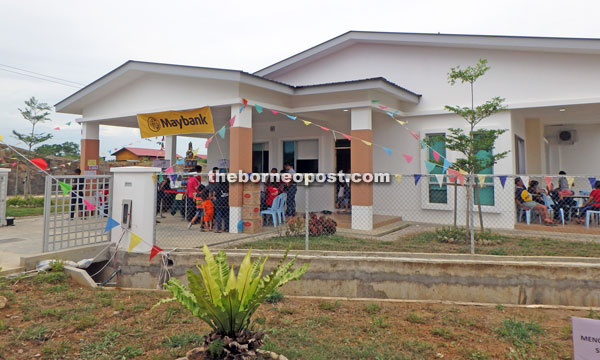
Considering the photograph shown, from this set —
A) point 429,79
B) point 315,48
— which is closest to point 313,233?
point 429,79

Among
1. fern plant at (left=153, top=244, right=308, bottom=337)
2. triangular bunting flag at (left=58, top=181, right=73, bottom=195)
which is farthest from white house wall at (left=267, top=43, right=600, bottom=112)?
fern plant at (left=153, top=244, right=308, bottom=337)

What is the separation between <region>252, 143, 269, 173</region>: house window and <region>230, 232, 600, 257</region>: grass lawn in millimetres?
6146

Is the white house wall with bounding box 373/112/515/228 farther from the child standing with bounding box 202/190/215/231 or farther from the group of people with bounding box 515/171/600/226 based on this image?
the child standing with bounding box 202/190/215/231

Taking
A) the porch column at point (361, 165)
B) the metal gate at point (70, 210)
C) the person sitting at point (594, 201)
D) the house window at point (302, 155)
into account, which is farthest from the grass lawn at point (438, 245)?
the house window at point (302, 155)

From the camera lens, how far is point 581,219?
9180 mm

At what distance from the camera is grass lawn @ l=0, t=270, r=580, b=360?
125 inches

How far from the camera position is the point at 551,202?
956cm

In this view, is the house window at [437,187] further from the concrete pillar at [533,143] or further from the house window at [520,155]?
the concrete pillar at [533,143]

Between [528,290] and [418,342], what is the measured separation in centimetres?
238

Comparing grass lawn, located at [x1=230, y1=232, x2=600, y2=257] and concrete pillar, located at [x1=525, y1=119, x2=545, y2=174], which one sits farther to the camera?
concrete pillar, located at [x1=525, y1=119, x2=545, y2=174]

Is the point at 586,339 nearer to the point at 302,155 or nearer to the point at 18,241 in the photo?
the point at 18,241

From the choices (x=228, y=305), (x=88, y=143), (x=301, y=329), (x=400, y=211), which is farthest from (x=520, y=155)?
(x=88, y=143)

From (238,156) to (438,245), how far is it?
475cm

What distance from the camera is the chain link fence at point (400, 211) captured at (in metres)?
7.80
